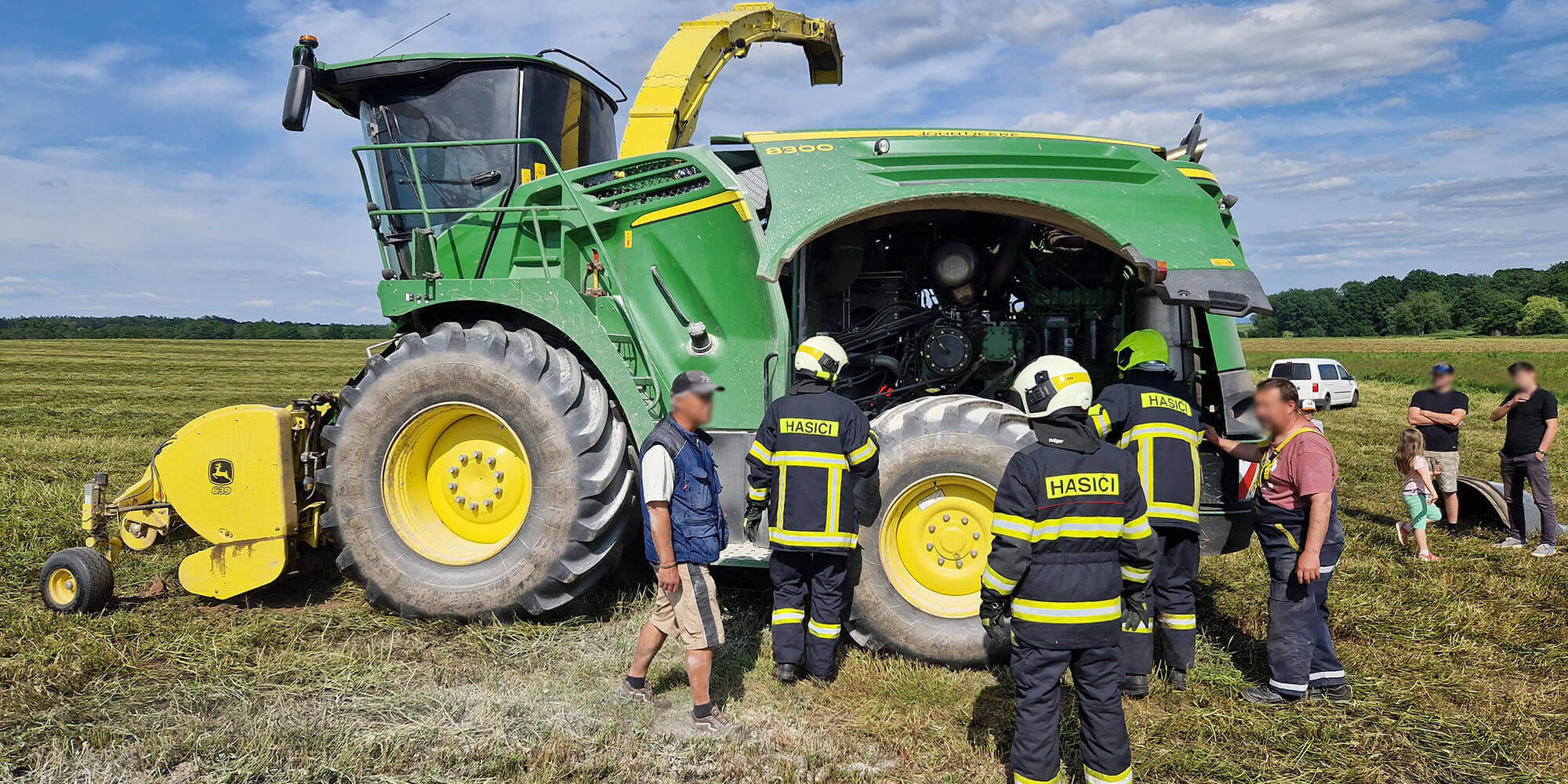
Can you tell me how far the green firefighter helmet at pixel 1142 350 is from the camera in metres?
4.89

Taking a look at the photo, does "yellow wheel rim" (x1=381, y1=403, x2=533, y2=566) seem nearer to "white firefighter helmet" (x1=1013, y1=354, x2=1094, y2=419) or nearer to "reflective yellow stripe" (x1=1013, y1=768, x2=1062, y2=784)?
"white firefighter helmet" (x1=1013, y1=354, x2=1094, y2=419)

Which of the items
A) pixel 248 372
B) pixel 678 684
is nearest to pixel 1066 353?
pixel 678 684

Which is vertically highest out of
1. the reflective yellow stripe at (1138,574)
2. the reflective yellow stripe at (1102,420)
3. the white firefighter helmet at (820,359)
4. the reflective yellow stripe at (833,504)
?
the white firefighter helmet at (820,359)

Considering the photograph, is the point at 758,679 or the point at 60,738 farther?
the point at 758,679

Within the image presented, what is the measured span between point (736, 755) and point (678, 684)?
797mm

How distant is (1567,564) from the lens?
23.0 feet

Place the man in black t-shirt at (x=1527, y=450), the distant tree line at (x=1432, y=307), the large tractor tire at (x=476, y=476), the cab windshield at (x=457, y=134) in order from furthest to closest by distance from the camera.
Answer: the distant tree line at (x=1432, y=307)
the man in black t-shirt at (x=1527, y=450)
the cab windshield at (x=457, y=134)
the large tractor tire at (x=476, y=476)

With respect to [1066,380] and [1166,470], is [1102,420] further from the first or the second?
[1066,380]

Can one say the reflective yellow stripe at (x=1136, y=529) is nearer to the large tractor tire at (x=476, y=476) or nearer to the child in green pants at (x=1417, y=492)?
the large tractor tire at (x=476, y=476)

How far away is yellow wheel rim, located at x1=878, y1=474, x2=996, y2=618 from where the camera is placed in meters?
4.85

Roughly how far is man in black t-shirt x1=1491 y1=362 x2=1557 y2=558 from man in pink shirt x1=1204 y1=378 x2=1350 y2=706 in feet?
14.2

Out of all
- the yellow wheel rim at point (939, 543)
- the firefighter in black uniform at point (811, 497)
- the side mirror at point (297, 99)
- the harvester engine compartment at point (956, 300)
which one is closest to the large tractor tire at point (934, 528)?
the yellow wheel rim at point (939, 543)

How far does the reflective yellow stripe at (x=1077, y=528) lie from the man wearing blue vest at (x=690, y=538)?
1.47 metres

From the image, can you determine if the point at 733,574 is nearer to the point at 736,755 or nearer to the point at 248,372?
the point at 736,755
